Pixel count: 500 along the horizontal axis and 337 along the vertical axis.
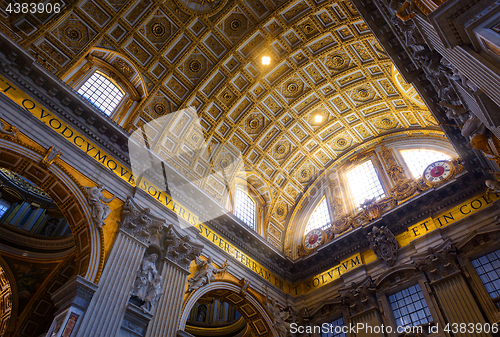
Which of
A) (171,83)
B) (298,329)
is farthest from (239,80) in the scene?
(298,329)

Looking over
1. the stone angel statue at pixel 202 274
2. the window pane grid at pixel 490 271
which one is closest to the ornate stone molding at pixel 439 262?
the window pane grid at pixel 490 271

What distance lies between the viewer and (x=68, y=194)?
11.3m

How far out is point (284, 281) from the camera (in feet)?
59.3

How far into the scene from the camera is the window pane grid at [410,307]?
1295cm

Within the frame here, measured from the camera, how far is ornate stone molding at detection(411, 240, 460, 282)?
12.9 metres

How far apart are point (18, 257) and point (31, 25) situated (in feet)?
33.0

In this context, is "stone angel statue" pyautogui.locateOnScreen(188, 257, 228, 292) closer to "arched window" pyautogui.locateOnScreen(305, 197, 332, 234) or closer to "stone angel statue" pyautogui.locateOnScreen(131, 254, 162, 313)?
"stone angel statue" pyautogui.locateOnScreen(131, 254, 162, 313)

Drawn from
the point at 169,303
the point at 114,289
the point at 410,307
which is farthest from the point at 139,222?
the point at 410,307

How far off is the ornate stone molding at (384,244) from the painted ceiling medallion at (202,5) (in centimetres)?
1256

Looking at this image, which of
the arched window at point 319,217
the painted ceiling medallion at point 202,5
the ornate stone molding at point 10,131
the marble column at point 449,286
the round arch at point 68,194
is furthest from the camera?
the arched window at point 319,217

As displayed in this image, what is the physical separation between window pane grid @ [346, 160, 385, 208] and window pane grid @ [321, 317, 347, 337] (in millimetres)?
6048

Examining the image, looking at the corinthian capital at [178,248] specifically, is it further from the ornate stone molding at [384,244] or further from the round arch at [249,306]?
the ornate stone molding at [384,244]

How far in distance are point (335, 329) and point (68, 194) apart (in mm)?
12267

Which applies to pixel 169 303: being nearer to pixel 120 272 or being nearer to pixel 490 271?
pixel 120 272
